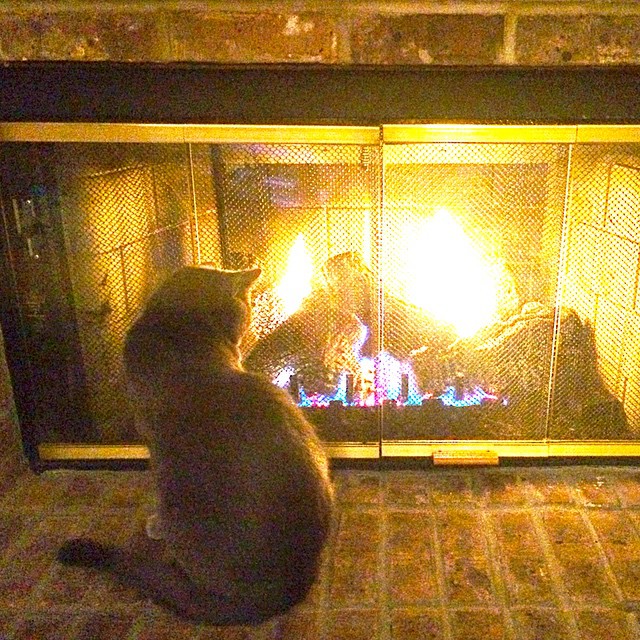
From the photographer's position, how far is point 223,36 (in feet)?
4.19

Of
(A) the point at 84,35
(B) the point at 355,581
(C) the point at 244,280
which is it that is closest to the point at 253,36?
(A) the point at 84,35

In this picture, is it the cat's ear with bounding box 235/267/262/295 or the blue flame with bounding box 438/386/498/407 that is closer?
the cat's ear with bounding box 235/267/262/295

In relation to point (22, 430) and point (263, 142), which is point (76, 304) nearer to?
point (22, 430)

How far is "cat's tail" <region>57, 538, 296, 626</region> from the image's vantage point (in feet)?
3.82

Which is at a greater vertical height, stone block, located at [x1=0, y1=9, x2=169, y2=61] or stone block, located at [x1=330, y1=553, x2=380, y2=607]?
stone block, located at [x1=0, y1=9, x2=169, y2=61]

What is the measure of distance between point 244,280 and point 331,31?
1.74ft

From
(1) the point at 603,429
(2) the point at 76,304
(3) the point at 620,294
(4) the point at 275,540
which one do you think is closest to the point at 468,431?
(1) the point at 603,429

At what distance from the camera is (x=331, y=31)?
1.27 metres

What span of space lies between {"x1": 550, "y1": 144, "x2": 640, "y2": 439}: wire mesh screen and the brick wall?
278 millimetres

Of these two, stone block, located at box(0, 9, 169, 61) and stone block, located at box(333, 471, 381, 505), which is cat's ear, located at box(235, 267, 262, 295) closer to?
stone block, located at box(0, 9, 169, 61)

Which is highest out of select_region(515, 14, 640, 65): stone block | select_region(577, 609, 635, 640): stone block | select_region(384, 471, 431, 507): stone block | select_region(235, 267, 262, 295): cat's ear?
select_region(515, 14, 640, 65): stone block

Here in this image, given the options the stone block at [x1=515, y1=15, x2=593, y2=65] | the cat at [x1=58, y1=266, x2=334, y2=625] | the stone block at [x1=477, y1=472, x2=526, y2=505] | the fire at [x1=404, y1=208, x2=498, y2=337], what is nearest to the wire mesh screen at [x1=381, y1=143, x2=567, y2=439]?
the fire at [x1=404, y1=208, x2=498, y2=337]

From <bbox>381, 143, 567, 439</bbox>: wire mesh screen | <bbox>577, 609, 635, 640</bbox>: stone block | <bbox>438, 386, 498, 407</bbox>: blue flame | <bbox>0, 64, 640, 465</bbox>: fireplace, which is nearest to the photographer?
<bbox>577, 609, 635, 640</bbox>: stone block

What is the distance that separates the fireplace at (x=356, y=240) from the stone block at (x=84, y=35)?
5 cm
